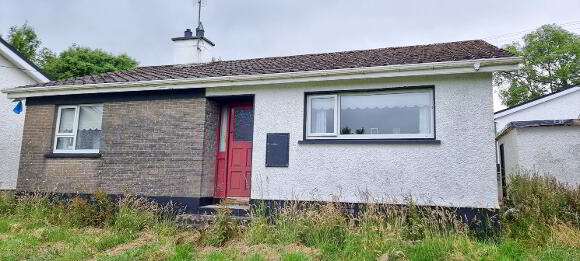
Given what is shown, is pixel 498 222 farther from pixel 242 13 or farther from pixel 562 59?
pixel 562 59

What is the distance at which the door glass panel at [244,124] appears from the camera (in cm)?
859

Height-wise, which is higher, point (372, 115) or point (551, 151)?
point (372, 115)

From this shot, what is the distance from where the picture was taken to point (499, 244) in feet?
18.7

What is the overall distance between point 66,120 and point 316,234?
23.6 ft

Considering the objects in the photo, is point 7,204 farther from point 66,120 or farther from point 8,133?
point 8,133

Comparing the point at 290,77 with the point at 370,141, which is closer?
the point at 370,141

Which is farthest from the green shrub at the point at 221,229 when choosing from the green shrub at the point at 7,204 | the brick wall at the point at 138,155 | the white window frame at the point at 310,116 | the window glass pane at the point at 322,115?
the green shrub at the point at 7,204

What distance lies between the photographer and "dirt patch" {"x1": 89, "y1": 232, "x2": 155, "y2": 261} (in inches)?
229

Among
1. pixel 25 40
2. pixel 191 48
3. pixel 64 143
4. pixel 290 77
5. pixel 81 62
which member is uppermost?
pixel 25 40

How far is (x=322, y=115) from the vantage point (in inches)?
302

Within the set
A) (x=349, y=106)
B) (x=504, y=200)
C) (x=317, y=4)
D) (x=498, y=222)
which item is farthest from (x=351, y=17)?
(x=498, y=222)

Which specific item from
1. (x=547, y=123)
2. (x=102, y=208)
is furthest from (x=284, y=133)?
(x=547, y=123)

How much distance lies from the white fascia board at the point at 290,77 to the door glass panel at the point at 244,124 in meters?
0.93

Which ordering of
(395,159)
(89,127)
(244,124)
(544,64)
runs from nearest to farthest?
(395,159), (244,124), (89,127), (544,64)
